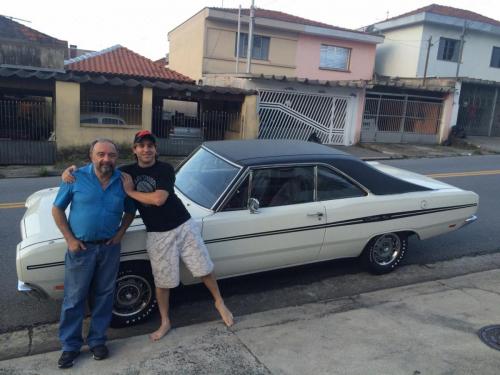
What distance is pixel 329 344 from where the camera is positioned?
3.60 m

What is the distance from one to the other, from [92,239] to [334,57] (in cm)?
2430

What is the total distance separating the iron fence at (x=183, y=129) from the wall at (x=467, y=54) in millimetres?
18549

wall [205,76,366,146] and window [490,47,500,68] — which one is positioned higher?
window [490,47,500,68]

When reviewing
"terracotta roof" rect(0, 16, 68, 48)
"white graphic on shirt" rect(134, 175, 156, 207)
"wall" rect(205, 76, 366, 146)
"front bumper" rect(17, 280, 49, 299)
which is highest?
"terracotta roof" rect(0, 16, 68, 48)

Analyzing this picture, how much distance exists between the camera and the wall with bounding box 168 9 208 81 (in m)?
22.9

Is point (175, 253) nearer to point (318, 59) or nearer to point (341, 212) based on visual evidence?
point (341, 212)

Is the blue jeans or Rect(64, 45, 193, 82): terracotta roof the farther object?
Rect(64, 45, 193, 82): terracotta roof

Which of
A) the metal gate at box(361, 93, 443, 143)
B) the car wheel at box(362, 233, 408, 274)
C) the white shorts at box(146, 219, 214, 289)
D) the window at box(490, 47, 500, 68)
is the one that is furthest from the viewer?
the window at box(490, 47, 500, 68)

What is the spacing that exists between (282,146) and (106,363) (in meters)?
2.89

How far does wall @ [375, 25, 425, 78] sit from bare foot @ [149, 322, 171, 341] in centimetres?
2937

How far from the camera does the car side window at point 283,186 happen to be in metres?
4.36

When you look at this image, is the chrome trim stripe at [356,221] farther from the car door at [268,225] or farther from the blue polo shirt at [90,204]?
the blue polo shirt at [90,204]

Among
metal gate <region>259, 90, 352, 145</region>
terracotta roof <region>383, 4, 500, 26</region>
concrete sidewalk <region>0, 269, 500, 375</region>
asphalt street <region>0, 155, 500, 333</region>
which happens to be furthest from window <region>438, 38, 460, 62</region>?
concrete sidewalk <region>0, 269, 500, 375</region>

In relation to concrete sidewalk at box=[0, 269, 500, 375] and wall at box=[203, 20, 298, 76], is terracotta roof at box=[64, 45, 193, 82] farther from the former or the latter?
concrete sidewalk at box=[0, 269, 500, 375]
